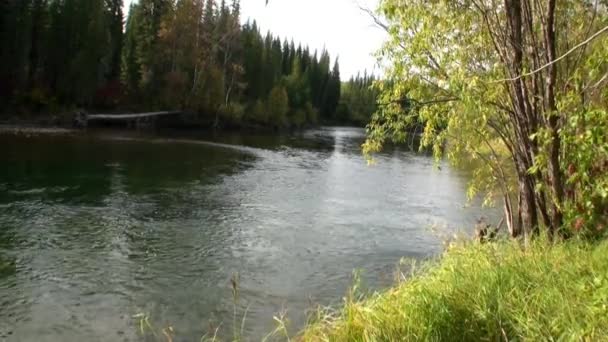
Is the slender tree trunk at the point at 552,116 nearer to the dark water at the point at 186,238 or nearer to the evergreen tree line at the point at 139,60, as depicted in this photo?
the dark water at the point at 186,238

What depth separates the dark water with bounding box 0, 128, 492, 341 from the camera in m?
8.29

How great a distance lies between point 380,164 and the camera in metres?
32.4

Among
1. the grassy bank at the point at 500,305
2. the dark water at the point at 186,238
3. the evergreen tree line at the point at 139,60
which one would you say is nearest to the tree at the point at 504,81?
the grassy bank at the point at 500,305

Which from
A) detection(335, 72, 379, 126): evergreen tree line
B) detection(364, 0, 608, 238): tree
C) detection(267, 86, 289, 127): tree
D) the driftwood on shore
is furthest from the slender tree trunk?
detection(335, 72, 379, 126): evergreen tree line

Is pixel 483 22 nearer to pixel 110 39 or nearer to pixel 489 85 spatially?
pixel 489 85

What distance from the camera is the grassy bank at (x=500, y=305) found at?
436 cm

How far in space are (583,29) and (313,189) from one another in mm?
14516

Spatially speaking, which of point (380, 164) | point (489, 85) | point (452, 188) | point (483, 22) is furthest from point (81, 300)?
point (380, 164)

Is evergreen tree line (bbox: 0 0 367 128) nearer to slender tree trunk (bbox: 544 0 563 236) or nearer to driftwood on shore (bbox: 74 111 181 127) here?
driftwood on shore (bbox: 74 111 181 127)

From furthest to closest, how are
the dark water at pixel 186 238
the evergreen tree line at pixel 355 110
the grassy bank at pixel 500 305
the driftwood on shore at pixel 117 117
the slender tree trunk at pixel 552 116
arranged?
the evergreen tree line at pixel 355 110, the driftwood on shore at pixel 117 117, the dark water at pixel 186 238, the slender tree trunk at pixel 552 116, the grassy bank at pixel 500 305

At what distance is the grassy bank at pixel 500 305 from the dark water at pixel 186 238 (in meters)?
2.75

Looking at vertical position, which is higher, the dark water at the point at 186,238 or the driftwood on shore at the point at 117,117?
the driftwood on shore at the point at 117,117

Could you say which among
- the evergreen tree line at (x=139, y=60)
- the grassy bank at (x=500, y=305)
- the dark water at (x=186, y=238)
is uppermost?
the evergreen tree line at (x=139, y=60)

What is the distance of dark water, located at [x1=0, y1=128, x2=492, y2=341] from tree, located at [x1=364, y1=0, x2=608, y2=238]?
3.59m
